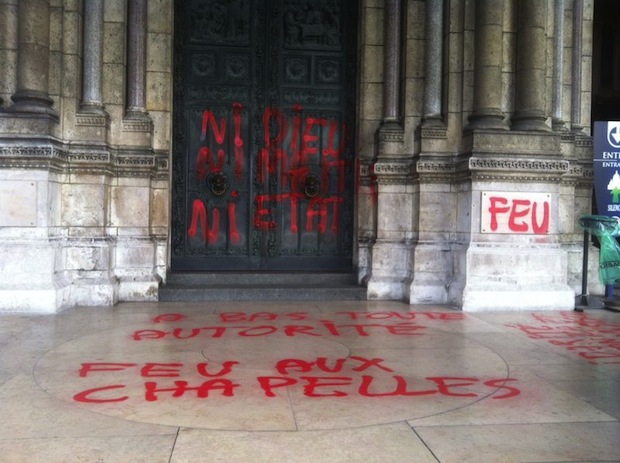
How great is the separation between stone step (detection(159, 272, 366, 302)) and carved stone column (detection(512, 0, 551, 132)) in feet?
11.5

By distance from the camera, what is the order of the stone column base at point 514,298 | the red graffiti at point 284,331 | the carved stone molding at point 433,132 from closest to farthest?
the red graffiti at point 284,331 → the stone column base at point 514,298 → the carved stone molding at point 433,132

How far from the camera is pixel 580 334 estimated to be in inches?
263

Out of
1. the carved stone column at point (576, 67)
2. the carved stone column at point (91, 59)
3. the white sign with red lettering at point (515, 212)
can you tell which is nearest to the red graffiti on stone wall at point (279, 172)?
the carved stone column at point (91, 59)

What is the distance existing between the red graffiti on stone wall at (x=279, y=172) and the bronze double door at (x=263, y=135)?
2cm

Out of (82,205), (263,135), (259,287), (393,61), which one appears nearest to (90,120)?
(82,205)

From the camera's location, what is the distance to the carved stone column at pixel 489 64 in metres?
8.55

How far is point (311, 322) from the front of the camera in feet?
23.5

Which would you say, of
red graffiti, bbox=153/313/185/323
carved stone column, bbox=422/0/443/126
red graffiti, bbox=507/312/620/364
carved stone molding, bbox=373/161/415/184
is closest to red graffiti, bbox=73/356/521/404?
red graffiti, bbox=507/312/620/364

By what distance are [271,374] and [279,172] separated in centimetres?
564

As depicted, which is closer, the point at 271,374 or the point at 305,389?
the point at 305,389

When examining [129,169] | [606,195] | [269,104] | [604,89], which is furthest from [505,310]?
[604,89]

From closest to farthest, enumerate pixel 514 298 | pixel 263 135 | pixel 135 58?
pixel 514 298, pixel 135 58, pixel 263 135

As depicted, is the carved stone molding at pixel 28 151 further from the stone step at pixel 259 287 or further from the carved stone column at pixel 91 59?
the stone step at pixel 259 287

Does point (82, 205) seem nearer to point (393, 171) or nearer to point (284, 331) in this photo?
point (284, 331)
